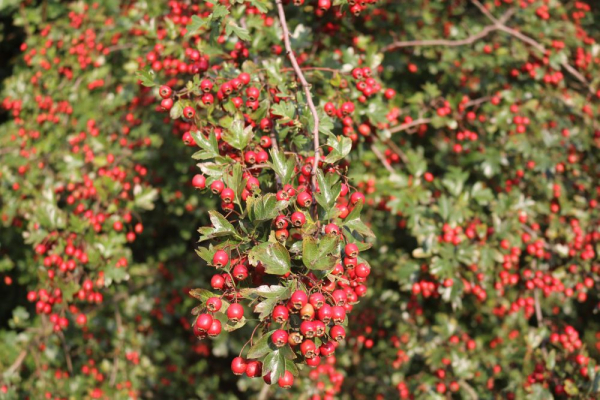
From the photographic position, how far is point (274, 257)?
158 cm

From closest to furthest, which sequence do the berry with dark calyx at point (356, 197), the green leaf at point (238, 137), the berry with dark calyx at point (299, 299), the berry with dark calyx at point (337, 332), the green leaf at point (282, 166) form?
the berry with dark calyx at point (299, 299) → the berry with dark calyx at point (337, 332) → the green leaf at point (282, 166) → the berry with dark calyx at point (356, 197) → the green leaf at point (238, 137)

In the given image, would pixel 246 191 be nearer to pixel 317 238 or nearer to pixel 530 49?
pixel 317 238

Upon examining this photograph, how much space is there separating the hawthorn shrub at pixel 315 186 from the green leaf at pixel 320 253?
0.10 m

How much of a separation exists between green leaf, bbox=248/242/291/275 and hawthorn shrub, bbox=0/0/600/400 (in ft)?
0.45

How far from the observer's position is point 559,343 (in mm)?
3199

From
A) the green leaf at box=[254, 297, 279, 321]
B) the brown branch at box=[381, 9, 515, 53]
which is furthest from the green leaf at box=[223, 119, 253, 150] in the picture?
the brown branch at box=[381, 9, 515, 53]

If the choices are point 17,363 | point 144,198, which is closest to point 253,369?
point 144,198

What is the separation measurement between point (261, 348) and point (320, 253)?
0.40 meters

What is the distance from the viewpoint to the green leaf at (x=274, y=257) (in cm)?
157

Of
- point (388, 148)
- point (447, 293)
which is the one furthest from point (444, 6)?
point (447, 293)

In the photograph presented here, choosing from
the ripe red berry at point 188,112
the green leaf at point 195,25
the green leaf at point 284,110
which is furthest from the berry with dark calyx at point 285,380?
the green leaf at point 195,25

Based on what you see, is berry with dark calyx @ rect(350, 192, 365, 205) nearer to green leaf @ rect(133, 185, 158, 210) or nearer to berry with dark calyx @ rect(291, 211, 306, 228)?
berry with dark calyx @ rect(291, 211, 306, 228)

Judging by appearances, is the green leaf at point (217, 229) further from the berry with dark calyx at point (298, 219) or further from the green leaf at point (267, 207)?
the berry with dark calyx at point (298, 219)

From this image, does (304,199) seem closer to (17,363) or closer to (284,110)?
(284,110)
